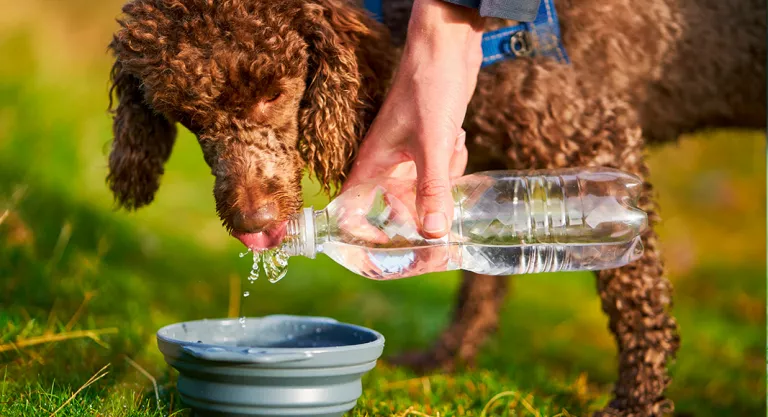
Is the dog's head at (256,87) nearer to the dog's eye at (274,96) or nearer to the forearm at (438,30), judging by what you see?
the dog's eye at (274,96)

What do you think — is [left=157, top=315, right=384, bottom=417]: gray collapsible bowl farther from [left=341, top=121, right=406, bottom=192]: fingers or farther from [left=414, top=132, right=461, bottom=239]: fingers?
[left=341, top=121, right=406, bottom=192]: fingers

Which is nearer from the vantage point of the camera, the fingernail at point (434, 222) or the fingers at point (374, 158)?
the fingernail at point (434, 222)

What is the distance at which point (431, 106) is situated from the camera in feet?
8.48

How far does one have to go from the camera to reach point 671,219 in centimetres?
840

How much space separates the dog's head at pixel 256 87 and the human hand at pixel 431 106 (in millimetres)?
227

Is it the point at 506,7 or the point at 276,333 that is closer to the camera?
the point at 506,7

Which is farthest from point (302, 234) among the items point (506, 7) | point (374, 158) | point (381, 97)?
point (506, 7)

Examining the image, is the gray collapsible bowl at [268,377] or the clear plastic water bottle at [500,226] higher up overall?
the clear plastic water bottle at [500,226]

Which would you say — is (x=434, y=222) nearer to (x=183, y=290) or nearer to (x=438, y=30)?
(x=438, y=30)

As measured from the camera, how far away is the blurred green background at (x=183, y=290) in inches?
126

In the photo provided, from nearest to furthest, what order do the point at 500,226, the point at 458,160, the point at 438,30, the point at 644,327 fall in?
the point at 438,30 → the point at 458,160 → the point at 500,226 → the point at 644,327

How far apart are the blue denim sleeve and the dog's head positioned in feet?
1.64

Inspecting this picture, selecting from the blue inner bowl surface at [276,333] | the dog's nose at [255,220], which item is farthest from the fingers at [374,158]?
the blue inner bowl surface at [276,333]

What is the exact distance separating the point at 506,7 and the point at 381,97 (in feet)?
2.18
